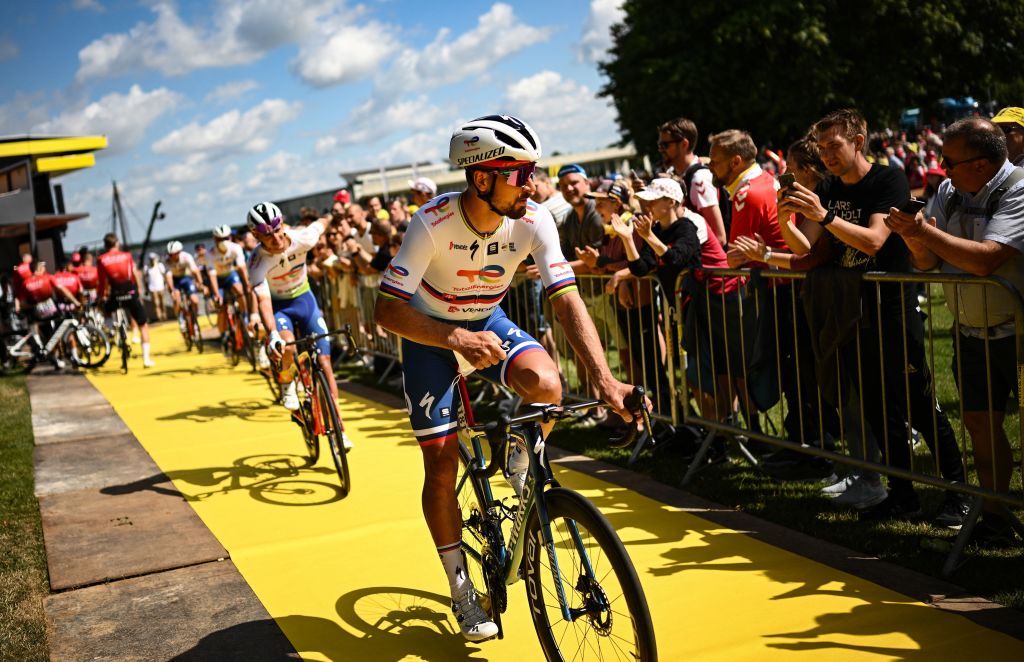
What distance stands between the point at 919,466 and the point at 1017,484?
0.57m

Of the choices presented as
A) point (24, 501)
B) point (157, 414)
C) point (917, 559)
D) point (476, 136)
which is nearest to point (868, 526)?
point (917, 559)

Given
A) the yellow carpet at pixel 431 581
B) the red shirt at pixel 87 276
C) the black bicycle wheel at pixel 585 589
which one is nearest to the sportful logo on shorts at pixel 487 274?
the black bicycle wheel at pixel 585 589

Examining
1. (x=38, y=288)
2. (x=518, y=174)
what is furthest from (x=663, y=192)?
(x=38, y=288)

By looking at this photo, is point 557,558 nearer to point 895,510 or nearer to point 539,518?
point 539,518

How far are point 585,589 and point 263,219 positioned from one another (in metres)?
5.29

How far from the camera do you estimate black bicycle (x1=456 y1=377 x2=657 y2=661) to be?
3.16 m

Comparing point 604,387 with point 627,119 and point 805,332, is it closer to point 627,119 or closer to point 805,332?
point 805,332

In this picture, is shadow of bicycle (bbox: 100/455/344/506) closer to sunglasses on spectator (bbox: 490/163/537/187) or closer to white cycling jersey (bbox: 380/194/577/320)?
white cycling jersey (bbox: 380/194/577/320)

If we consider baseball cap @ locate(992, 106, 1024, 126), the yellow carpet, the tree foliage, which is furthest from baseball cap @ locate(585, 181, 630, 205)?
the tree foliage

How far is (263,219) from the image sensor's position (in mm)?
7730

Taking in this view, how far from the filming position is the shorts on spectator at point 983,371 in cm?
461

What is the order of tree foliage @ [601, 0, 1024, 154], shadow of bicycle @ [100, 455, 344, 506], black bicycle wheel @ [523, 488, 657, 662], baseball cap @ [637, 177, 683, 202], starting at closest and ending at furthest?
black bicycle wheel @ [523, 488, 657, 662], baseball cap @ [637, 177, 683, 202], shadow of bicycle @ [100, 455, 344, 506], tree foliage @ [601, 0, 1024, 154]

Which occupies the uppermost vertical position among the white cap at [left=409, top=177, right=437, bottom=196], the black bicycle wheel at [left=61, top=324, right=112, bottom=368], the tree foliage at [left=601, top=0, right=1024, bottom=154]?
the tree foliage at [left=601, top=0, right=1024, bottom=154]

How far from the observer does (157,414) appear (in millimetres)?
11766
